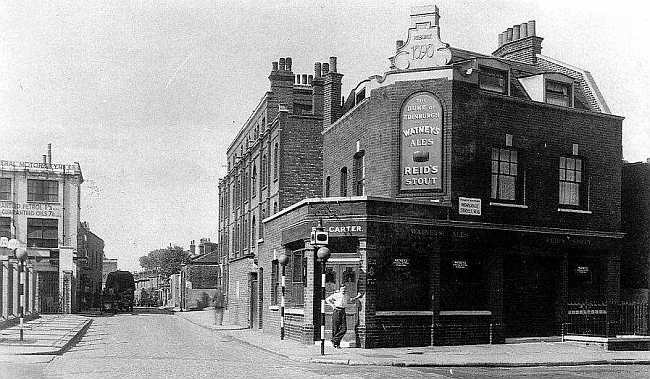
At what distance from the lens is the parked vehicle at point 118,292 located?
55.0 m

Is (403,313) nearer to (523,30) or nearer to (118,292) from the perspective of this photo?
(523,30)

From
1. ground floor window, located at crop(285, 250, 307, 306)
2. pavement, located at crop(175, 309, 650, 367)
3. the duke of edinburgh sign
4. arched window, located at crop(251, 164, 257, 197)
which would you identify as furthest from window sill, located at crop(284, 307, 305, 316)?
arched window, located at crop(251, 164, 257, 197)

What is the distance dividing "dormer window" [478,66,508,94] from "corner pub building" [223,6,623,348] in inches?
2.0

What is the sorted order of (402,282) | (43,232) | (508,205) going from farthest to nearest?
(43,232) → (508,205) → (402,282)

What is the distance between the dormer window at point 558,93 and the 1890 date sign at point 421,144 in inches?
217

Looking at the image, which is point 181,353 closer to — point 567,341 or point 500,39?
point 567,341

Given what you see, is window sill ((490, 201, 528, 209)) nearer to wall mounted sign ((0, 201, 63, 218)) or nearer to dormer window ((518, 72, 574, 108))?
dormer window ((518, 72, 574, 108))

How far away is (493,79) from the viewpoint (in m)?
25.6

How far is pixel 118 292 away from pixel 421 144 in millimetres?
39362

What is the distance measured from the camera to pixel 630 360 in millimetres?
18438

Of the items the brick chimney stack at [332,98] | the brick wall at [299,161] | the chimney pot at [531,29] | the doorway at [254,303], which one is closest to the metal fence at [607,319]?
the chimney pot at [531,29]

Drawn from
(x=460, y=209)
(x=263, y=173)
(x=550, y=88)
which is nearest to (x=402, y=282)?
(x=460, y=209)

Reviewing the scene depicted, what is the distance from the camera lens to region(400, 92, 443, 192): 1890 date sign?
23.0m

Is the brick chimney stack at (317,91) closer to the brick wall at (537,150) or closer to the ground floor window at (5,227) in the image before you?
the brick wall at (537,150)
